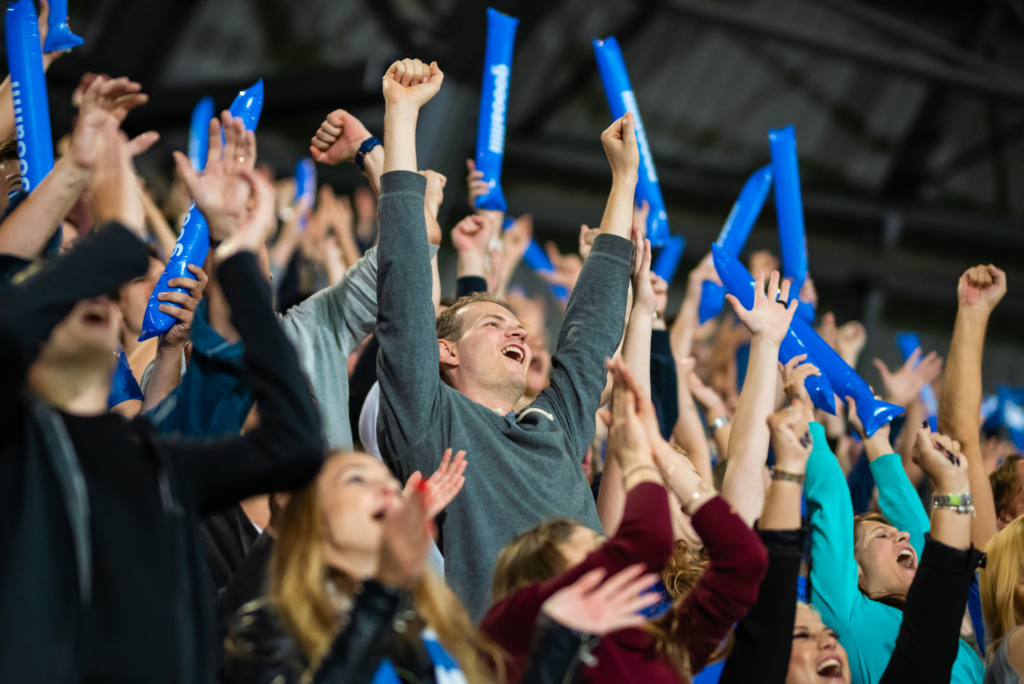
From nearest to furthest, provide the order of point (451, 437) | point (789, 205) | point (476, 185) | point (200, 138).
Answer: point (451, 437) → point (476, 185) → point (789, 205) → point (200, 138)

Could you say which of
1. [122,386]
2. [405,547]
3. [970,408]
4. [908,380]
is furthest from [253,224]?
[908,380]

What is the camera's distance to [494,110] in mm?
2742

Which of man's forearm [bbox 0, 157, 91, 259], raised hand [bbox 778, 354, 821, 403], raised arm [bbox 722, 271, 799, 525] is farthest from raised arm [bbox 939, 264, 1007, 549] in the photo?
man's forearm [bbox 0, 157, 91, 259]

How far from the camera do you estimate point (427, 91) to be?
6.59 ft

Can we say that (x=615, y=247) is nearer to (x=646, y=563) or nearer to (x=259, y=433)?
(x=646, y=563)

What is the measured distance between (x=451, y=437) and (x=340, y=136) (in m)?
0.78

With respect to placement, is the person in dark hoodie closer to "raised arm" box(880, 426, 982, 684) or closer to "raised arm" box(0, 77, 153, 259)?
"raised arm" box(0, 77, 153, 259)

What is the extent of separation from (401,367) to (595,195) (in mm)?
7417

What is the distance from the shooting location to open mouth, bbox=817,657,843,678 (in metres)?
1.77

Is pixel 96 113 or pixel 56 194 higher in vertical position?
pixel 96 113

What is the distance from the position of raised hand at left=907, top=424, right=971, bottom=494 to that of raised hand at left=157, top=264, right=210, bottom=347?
1.46 metres

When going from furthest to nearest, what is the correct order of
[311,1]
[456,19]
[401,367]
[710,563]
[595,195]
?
[595,195] < [311,1] < [456,19] < [401,367] < [710,563]

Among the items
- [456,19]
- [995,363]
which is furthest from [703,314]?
[995,363]

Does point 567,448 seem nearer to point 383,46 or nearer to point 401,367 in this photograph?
point 401,367
